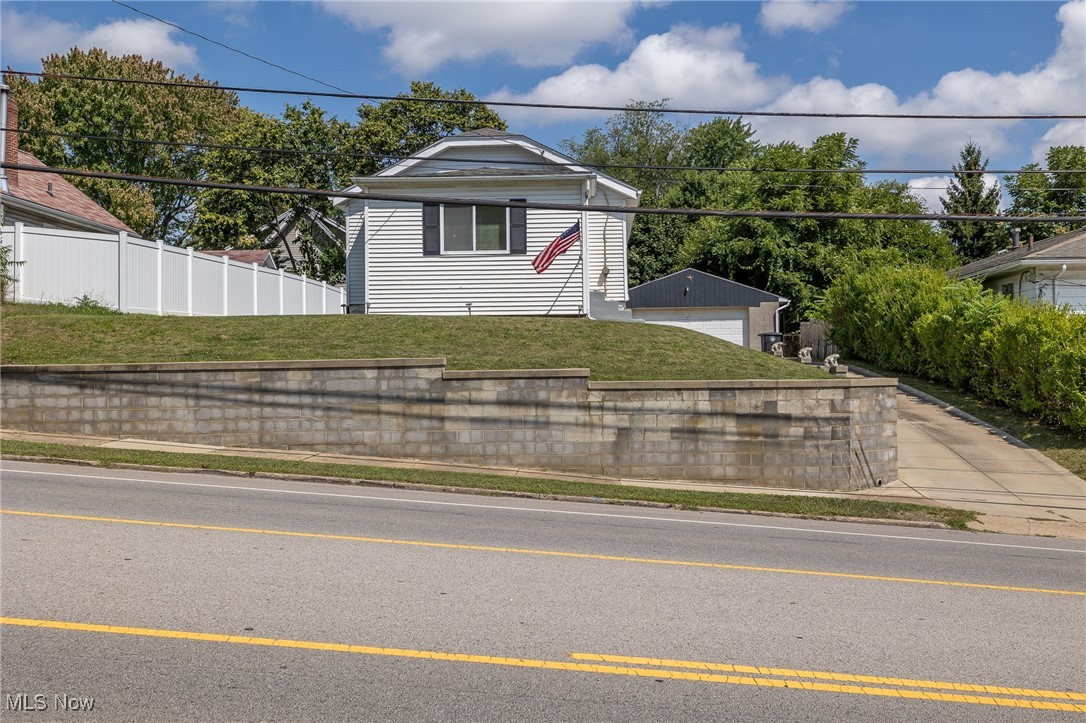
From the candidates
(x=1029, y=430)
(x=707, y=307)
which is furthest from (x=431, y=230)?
(x=1029, y=430)

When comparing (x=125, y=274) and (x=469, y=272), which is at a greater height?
(x=469, y=272)

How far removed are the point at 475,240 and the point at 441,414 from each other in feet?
30.8

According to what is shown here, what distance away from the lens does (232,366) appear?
49.7ft

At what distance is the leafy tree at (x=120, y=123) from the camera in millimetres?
47312

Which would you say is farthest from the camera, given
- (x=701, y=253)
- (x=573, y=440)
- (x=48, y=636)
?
(x=701, y=253)

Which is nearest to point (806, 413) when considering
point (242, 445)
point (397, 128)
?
point (242, 445)

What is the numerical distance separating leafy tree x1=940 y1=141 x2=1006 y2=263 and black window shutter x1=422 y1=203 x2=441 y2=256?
44048mm

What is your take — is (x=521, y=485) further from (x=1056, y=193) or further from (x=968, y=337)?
(x=1056, y=193)

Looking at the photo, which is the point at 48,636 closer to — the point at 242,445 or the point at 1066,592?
the point at 1066,592

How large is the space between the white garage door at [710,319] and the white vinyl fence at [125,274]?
14.2 metres

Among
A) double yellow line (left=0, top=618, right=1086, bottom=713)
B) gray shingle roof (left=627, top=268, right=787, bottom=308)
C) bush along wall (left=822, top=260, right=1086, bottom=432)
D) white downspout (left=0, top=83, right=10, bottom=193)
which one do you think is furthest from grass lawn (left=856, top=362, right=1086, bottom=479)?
white downspout (left=0, top=83, right=10, bottom=193)

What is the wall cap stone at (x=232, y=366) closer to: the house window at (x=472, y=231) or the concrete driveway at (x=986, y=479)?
the concrete driveway at (x=986, y=479)

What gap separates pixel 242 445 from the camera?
15250 mm

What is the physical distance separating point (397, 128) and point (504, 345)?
108ft
